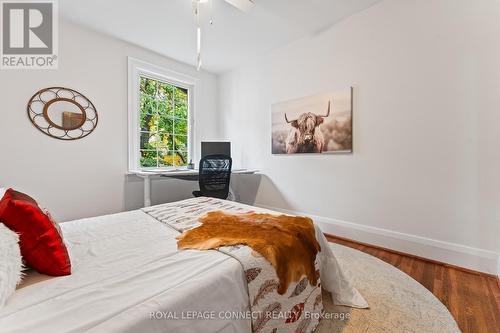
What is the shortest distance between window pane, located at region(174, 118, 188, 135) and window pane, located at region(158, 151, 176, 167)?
1.28 ft

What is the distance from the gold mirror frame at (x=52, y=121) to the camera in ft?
8.14

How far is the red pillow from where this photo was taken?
0.87 metres

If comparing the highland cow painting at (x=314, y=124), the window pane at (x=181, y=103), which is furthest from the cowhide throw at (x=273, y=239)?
the window pane at (x=181, y=103)

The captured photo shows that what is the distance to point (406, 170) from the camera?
7.65ft

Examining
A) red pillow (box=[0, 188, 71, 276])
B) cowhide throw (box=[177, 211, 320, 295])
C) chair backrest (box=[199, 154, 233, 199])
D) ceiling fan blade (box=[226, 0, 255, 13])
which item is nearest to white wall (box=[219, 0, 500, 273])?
chair backrest (box=[199, 154, 233, 199])

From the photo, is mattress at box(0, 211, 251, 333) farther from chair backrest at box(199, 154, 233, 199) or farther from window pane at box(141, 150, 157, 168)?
window pane at box(141, 150, 157, 168)

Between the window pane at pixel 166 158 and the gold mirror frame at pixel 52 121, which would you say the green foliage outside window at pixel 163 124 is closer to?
the window pane at pixel 166 158

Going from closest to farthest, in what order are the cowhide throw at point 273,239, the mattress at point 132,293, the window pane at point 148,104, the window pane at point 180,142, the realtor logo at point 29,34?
the mattress at point 132,293 < the cowhide throw at point 273,239 < the realtor logo at point 29,34 < the window pane at point 148,104 < the window pane at point 180,142

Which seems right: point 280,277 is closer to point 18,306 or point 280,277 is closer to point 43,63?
point 18,306

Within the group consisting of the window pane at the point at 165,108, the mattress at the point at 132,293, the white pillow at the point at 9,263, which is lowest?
the mattress at the point at 132,293

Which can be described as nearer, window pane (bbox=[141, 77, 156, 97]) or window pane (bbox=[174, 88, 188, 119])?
window pane (bbox=[141, 77, 156, 97])

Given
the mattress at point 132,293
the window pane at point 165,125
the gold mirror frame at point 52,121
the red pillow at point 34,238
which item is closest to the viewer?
the mattress at point 132,293

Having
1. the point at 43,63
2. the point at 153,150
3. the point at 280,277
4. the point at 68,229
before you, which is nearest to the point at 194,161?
the point at 153,150

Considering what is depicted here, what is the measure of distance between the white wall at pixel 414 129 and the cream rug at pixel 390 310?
725 mm
